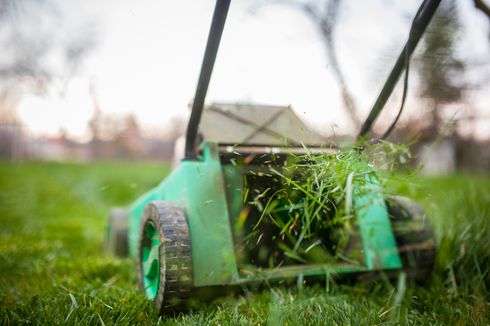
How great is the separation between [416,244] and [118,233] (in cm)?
191

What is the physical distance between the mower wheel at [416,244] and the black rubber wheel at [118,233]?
71.1 inches

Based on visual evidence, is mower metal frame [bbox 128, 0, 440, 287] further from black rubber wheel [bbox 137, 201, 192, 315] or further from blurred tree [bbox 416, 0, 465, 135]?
blurred tree [bbox 416, 0, 465, 135]

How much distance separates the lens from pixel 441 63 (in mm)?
2092

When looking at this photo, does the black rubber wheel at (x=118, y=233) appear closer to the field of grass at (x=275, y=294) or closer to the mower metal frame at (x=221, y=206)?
the field of grass at (x=275, y=294)

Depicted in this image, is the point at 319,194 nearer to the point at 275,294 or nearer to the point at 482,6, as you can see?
the point at 275,294

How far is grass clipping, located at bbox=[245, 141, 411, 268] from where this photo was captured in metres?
1.39

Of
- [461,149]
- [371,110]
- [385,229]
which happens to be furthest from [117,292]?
[461,149]

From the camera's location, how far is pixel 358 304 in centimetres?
160

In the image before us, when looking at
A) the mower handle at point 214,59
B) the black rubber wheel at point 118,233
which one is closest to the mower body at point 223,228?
the mower handle at point 214,59

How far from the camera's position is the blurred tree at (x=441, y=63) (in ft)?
6.07

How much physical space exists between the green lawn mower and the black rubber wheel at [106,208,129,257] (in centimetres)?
81

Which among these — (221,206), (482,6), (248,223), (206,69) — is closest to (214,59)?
(206,69)

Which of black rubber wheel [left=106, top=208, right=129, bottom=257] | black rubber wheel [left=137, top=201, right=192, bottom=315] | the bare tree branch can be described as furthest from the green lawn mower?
black rubber wheel [left=106, top=208, right=129, bottom=257]

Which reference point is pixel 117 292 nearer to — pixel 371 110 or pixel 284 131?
pixel 284 131
